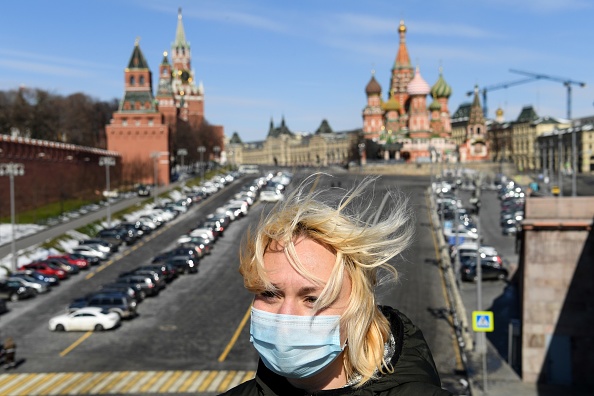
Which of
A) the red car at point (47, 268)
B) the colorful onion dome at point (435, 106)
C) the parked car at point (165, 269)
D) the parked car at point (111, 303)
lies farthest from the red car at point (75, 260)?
the colorful onion dome at point (435, 106)

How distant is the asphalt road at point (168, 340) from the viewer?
2486 centimetres

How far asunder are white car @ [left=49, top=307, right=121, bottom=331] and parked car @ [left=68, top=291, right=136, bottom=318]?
0.94m

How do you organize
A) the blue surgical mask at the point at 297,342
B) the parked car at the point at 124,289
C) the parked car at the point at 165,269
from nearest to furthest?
the blue surgical mask at the point at 297,342
the parked car at the point at 124,289
the parked car at the point at 165,269

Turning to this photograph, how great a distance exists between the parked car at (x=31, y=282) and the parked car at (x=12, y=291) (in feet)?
1.18

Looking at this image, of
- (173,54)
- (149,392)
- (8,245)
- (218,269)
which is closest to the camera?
(149,392)

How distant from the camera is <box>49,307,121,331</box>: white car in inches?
1260

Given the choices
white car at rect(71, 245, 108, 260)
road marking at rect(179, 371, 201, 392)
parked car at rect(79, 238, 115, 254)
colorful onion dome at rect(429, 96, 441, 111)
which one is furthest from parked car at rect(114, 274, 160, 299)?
colorful onion dome at rect(429, 96, 441, 111)

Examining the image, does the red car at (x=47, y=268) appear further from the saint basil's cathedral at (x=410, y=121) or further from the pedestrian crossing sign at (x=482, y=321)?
the saint basil's cathedral at (x=410, y=121)

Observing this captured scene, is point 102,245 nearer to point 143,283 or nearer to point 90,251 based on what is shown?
point 90,251

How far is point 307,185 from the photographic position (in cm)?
333

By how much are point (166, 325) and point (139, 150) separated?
63977mm

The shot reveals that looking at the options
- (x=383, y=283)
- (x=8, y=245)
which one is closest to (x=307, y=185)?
(x=383, y=283)

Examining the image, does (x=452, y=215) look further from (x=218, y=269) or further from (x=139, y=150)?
(x=139, y=150)

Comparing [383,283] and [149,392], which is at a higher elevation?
[383,283]
